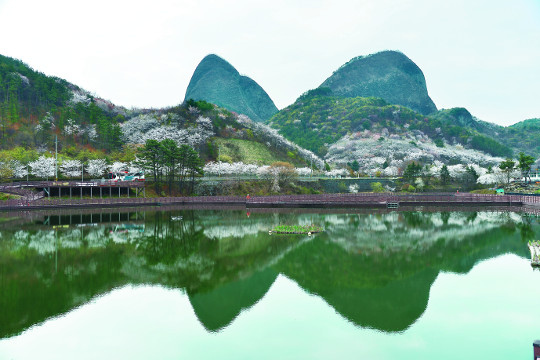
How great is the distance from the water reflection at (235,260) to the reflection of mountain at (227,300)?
5cm

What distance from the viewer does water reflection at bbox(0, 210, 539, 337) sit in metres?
17.2

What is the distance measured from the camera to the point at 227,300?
18.1m

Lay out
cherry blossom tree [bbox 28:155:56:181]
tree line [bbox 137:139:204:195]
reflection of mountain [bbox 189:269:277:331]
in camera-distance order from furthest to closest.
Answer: tree line [bbox 137:139:204:195]
cherry blossom tree [bbox 28:155:56:181]
reflection of mountain [bbox 189:269:277:331]

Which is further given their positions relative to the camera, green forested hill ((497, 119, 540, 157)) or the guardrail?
green forested hill ((497, 119, 540, 157))

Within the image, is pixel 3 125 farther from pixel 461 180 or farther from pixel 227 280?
pixel 461 180

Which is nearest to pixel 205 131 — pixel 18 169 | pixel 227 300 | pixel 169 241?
pixel 18 169

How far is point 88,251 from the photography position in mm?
27438

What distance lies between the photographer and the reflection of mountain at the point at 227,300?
1588 cm

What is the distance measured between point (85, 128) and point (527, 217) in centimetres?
9356

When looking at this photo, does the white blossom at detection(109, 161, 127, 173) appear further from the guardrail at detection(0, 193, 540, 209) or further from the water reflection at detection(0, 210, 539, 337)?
the water reflection at detection(0, 210, 539, 337)

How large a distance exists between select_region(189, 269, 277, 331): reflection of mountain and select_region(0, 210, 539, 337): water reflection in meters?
0.05

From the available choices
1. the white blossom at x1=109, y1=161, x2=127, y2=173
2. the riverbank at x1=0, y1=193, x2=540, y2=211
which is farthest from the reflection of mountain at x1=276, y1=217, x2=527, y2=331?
the white blossom at x1=109, y1=161, x2=127, y2=173

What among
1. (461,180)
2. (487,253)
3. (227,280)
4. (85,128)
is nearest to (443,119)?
(461,180)

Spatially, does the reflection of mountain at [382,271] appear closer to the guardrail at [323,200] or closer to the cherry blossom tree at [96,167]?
the guardrail at [323,200]
